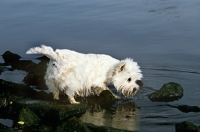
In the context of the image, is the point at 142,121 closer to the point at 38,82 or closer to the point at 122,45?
the point at 38,82

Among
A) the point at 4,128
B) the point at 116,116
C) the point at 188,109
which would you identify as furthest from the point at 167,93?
the point at 4,128

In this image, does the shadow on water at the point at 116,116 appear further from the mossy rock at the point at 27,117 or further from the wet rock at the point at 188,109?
the mossy rock at the point at 27,117

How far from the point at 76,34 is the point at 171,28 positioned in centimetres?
394

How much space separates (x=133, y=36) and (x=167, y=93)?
20.3 ft

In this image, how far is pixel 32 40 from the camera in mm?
18750

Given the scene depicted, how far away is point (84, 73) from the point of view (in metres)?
11.9

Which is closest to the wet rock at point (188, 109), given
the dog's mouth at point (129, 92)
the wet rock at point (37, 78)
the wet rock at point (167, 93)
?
the wet rock at point (167, 93)

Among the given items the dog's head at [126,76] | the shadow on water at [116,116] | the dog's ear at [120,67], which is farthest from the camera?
the dog's head at [126,76]

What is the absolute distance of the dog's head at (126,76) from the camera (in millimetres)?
12289

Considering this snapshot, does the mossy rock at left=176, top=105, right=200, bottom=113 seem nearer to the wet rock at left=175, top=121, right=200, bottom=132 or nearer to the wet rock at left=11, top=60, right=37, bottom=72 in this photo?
the wet rock at left=175, top=121, right=200, bottom=132

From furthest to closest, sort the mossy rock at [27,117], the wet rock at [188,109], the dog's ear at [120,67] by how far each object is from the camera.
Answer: the dog's ear at [120,67], the wet rock at [188,109], the mossy rock at [27,117]

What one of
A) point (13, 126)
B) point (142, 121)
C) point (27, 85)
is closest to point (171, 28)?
point (27, 85)

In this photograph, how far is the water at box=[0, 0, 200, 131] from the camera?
11.9 m

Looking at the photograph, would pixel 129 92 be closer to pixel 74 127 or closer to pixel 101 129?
pixel 101 129
